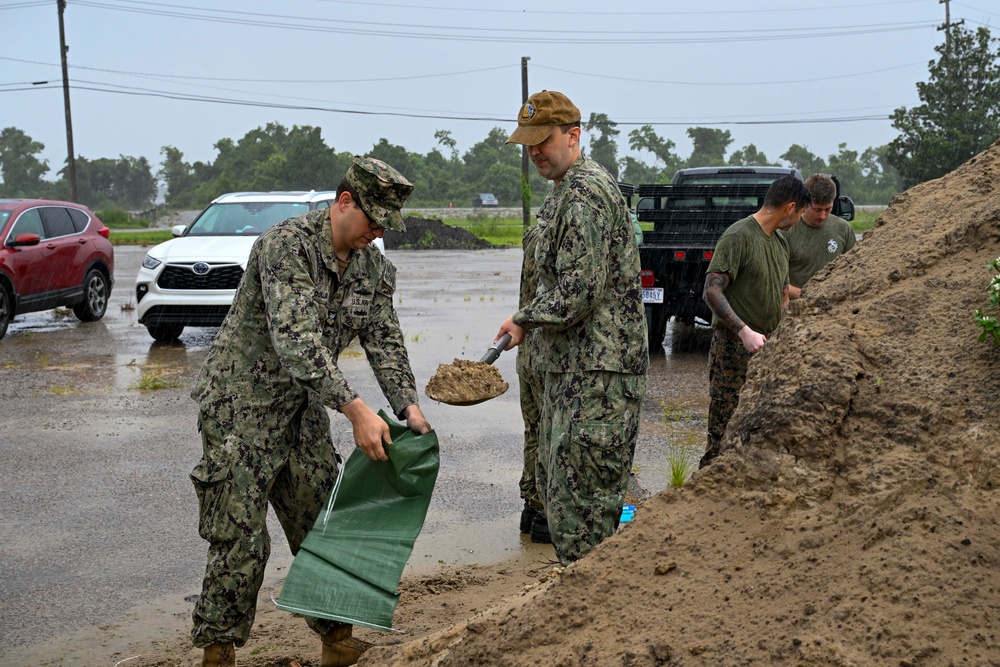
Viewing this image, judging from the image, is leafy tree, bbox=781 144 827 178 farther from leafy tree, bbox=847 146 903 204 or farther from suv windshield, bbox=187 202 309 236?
suv windshield, bbox=187 202 309 236

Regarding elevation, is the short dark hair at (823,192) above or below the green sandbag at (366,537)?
above

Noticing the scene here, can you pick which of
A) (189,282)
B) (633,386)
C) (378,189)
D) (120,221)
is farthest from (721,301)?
(120,221)

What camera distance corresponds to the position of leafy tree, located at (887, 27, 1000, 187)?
41375 millimetres

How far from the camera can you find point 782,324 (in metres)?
3.71

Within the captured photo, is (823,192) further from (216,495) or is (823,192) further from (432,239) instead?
(432,239)

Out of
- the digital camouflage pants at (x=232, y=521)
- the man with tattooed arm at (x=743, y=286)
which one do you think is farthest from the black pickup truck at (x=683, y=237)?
the digital camouflage pants at (x=232, y=521)

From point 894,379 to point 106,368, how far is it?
9742 mm

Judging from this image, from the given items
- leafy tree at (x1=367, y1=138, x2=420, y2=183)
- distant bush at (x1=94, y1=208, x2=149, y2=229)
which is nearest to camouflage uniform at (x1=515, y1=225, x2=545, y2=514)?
distant bush at (x1=94, y1=208, x2=149, y2=229)

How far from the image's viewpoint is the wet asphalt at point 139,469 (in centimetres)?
515

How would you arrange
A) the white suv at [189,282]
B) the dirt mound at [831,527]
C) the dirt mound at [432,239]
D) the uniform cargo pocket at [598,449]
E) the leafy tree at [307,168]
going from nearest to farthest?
the dirt mound at [831,527]
the uniform cargo pocket at [598,449]
the white suv at [189,282]
the dirt mound at [432,239]
the leafy tree at [307,168]

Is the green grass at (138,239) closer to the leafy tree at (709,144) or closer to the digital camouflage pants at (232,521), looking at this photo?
the digital camouflage pants at (232,521)

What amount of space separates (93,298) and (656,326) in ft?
27.3

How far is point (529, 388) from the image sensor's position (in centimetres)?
571

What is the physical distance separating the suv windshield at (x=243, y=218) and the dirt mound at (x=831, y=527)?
10.6m
